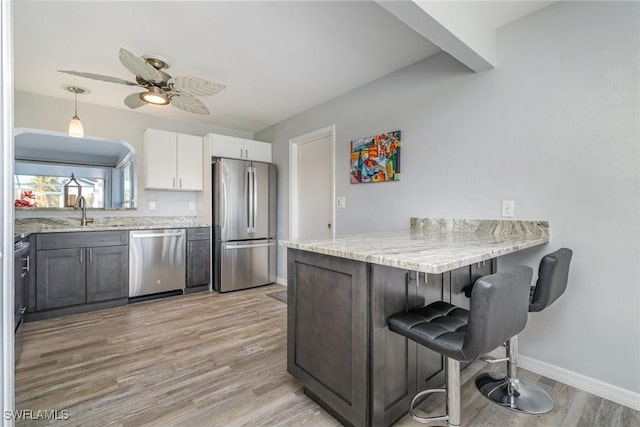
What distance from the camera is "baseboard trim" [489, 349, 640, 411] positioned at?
168 cm

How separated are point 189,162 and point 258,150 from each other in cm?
101

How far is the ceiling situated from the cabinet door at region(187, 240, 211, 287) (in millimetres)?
2000

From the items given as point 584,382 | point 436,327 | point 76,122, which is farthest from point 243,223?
point 584,382

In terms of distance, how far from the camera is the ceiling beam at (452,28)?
5.18 ft

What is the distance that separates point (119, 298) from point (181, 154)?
1.96 m

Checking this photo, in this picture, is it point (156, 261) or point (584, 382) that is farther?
point (156, 261)

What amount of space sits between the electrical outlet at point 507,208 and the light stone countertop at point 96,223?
3.49 m

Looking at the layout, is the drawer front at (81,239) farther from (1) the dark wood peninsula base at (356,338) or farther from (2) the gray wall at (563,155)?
(2) the gray wall at (563,155)

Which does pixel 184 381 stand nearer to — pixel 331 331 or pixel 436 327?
pixel 331 331

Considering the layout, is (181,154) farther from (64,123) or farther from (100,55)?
(100,55)

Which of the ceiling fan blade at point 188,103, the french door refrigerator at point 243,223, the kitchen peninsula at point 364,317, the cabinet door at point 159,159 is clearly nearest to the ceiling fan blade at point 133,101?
the ceiling fan blade at point 188,103

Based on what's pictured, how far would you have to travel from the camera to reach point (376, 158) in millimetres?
3043

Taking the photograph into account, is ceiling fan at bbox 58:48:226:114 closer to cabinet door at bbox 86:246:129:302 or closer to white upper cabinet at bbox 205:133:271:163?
white upper cabinet at bbox 205:133:271:163

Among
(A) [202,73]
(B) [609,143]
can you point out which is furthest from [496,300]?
(A) [202,73]
